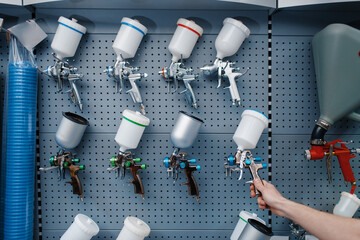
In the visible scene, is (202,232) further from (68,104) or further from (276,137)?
(68,104)

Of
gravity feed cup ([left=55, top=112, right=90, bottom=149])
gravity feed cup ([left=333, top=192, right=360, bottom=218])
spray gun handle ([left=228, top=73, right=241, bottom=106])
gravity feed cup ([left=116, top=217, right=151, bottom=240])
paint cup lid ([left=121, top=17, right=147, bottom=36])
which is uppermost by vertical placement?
paint cup lid ([left=121, top=17, right=147, bottom=36])

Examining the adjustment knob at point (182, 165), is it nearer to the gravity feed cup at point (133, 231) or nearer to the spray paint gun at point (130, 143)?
the spray paint gun at point (130, 143)

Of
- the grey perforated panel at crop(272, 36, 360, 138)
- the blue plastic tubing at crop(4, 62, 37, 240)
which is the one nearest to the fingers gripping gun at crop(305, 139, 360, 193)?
the grey perforated panel at crop(272, 36, 360, 138)

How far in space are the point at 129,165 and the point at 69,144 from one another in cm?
29

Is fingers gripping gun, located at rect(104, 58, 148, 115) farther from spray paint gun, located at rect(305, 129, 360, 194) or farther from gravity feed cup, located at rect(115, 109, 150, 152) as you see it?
spray paint gun, located at rect(305, 129, 360, 194)

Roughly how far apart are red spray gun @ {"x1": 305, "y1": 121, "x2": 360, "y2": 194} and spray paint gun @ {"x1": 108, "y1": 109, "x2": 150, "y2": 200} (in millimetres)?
763

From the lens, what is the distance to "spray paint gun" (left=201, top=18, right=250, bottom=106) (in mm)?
1188

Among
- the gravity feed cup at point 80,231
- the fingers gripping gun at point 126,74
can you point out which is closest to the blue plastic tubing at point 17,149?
the gravity feed cup at point 80,231

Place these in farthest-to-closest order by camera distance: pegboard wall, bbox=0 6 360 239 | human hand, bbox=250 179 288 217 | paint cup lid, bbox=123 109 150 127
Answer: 1. pegboard wall, bbox=0 6 360 239
2. paint cup lid, bbox=123 109 150 127
3. human hand, bbox=250 179 288 217

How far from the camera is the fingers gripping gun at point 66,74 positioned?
48.0 inches

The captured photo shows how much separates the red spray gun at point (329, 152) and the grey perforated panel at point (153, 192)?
0.22 metres

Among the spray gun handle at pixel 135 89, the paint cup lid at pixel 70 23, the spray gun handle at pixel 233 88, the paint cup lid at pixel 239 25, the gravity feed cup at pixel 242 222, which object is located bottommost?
the gravity feed cup at pixel 242 222

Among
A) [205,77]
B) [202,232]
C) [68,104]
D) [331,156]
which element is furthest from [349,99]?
[68,104]

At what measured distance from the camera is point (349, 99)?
3.80 feet
